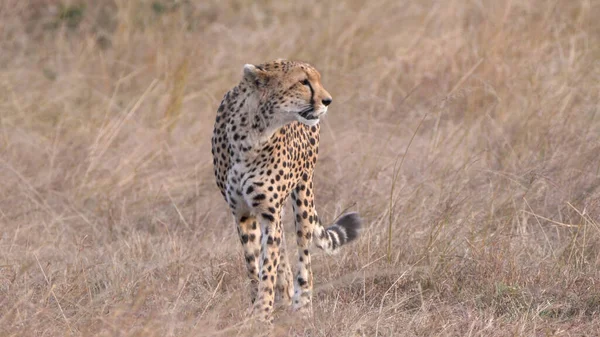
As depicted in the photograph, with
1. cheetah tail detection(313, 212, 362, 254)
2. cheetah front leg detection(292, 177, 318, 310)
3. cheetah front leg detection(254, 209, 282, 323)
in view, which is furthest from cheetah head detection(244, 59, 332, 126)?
cheetah tail detection(313, 212, 362, 254)

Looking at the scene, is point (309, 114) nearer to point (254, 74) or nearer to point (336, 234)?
point (254, 74)

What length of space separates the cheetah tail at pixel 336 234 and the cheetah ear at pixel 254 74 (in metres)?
0.69

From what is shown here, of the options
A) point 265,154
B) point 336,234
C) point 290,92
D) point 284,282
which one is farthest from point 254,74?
point 284,282

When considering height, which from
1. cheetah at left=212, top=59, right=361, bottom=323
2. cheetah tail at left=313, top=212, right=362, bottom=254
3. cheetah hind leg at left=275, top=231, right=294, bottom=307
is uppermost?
cheetah at left=212, top=59, right=361, bottom=323

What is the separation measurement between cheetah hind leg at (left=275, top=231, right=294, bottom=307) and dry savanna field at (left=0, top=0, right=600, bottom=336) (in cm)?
13

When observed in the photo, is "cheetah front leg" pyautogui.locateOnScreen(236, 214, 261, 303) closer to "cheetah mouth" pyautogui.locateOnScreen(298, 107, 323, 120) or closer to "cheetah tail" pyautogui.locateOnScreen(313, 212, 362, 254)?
"cheetah tail" pyautogui.locateOnScreen(313, 212, 362, 254)

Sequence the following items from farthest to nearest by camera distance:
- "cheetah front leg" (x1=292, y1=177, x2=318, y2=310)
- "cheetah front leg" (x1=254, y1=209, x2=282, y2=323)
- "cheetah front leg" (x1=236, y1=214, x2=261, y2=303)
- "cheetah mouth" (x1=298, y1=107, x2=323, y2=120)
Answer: "cheetah front leg" (x1=292, y1=177, x2=318, y2=310)
"cheetah front leg" (x1=236, y1=214, x2=261, y2=303)
"cheetah front leg" (x1=254, y1=209, x2=282, y2=323)
"cheetah mouth" (x1=298, y1=107, x2=323, y2=120)

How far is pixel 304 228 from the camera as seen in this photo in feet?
13.3

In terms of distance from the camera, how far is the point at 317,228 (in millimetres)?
4082

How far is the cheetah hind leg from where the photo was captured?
13.4 ft

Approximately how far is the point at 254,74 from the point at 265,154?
0.92 ft

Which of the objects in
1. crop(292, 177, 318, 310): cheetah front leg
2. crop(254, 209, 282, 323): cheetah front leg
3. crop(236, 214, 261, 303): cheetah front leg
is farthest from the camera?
crop(292, 177, 318, 310): cheetah front leg

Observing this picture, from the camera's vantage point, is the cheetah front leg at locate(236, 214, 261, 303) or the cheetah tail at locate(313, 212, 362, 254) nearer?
the cheetah front leg at locate(236, 214, 261, 303)

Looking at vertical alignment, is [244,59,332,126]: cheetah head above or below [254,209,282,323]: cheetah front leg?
above
